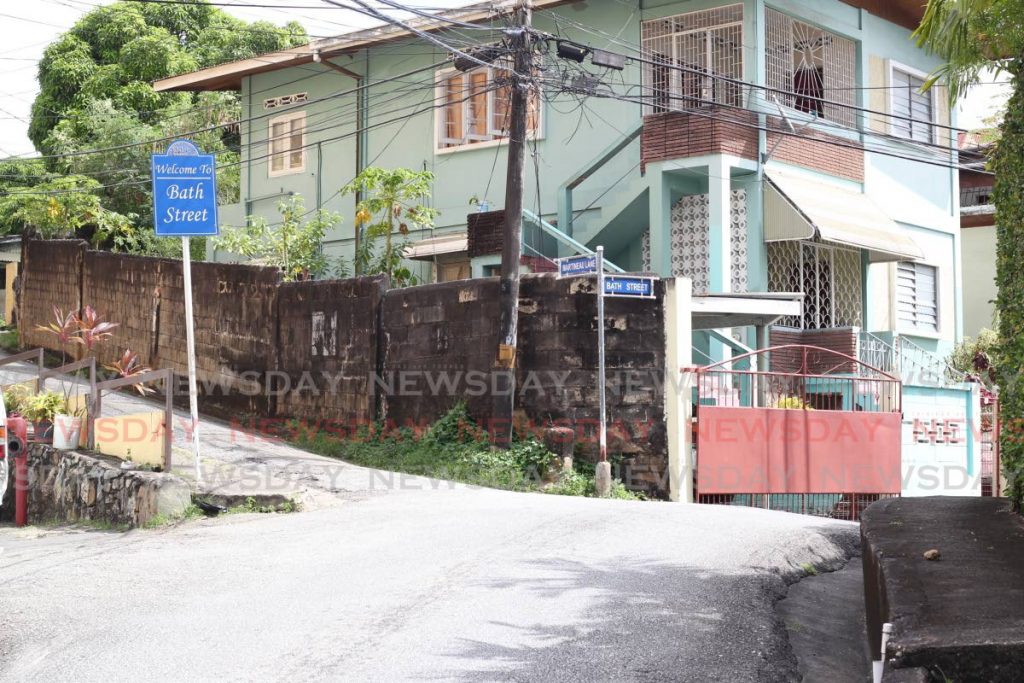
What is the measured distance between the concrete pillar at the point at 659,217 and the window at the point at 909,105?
19.8 ft

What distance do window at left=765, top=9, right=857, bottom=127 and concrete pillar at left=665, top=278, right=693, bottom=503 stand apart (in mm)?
6743

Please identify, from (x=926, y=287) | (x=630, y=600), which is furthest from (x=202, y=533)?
(x=926, y=287)

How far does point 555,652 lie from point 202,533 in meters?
5.36

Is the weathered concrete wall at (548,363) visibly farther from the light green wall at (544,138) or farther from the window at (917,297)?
the window at (917,297)

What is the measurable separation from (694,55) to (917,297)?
7343 mm

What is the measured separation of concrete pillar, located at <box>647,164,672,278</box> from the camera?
19.1m

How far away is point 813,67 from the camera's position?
21.5m

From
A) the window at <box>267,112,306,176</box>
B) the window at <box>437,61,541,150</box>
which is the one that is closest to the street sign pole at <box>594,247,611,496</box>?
the window at <box>437,61,541,150</box>

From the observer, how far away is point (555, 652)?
6.37m

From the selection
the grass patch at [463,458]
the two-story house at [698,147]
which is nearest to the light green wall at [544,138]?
the two-story house at [698,147]

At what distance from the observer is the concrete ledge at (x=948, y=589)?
478 cm

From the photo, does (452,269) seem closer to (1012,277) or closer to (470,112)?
(470,112)

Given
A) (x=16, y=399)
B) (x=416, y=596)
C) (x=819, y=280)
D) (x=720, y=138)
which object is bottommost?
(x=416, y=596)

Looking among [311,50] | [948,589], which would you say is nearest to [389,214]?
[311,50]
